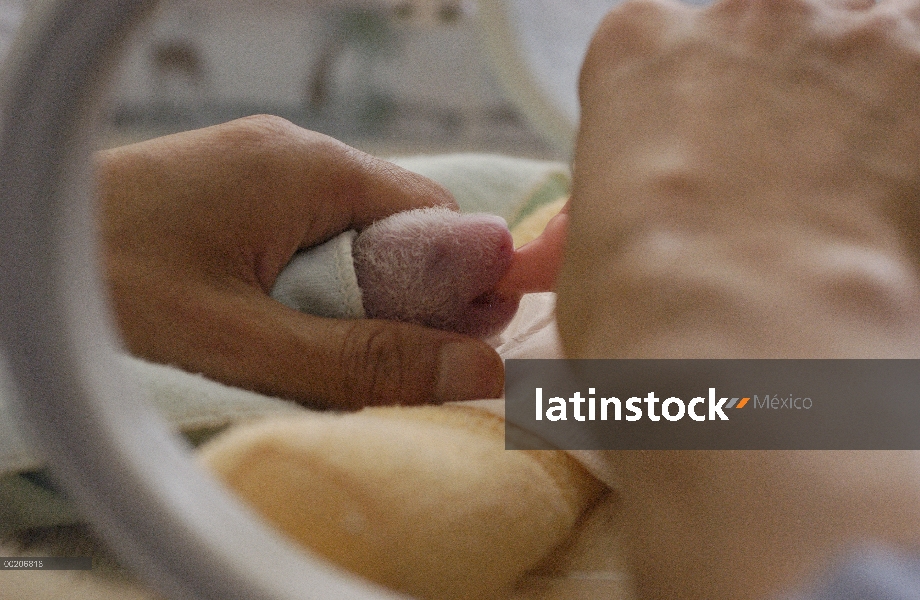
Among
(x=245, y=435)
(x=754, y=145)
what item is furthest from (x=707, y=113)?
(x=245, y=435)

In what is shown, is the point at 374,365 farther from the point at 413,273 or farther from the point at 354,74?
the point at 354,74

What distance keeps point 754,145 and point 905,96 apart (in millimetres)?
93

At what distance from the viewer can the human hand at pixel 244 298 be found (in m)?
0.35

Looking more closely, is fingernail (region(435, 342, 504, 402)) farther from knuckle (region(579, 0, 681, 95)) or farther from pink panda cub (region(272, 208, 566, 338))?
knuckle (region(579, 0, 681, 95))

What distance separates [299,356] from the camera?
36cm

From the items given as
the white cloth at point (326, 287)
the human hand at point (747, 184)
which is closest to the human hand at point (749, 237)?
the human hand at point (747, 184)

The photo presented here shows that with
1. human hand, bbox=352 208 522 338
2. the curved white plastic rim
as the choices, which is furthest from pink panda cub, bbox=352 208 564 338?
the curved white plastic rim

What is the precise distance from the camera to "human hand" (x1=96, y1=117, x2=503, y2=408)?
353mm

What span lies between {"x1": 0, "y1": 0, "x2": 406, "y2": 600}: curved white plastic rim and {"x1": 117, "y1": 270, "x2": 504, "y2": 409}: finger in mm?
138

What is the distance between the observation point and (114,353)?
222mm

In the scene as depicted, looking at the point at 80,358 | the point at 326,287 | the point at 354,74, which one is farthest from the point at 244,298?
the point at 354,74

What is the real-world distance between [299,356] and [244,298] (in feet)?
0.13

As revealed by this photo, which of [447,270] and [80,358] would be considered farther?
[447,270]

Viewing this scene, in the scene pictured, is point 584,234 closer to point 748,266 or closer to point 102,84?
point 748,266
